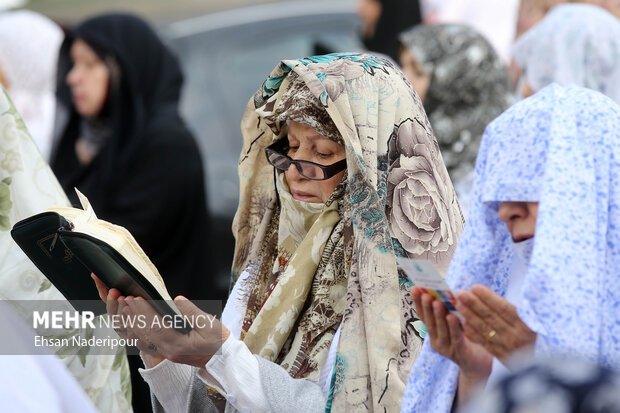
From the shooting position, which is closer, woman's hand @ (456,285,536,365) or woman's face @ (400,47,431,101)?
woman's hand @ (456,285,536,365)

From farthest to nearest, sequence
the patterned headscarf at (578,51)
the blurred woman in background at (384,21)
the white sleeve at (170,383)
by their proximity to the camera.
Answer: the blurred woman in background at (384,21) → the patterned headscarf at (578,51) → the white sleeve at (170,383)

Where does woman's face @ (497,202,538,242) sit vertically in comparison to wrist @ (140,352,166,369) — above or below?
above

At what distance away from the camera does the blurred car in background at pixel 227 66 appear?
17.4ft

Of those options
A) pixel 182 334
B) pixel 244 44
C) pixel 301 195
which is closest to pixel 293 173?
pixel 301 195

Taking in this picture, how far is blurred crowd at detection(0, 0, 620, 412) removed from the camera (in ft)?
5.77

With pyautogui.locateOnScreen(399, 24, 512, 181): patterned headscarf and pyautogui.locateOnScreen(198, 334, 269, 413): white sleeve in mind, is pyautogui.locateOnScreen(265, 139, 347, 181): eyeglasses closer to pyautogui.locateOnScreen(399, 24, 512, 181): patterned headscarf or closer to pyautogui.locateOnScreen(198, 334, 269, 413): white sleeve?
pyautogui.locateOnScreen(198, 334, 269, 413): white sleeve

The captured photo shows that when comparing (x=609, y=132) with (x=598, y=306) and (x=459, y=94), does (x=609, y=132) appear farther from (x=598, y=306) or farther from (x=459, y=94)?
(x=459, y=94)

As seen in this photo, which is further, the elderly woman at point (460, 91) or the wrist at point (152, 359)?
the elderly woman at point (460, 91)

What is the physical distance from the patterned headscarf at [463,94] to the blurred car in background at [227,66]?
1.31 m

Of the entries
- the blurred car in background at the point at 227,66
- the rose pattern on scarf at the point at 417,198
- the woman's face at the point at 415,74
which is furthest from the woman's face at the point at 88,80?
the rose pattern on scarf at the point at 417,198

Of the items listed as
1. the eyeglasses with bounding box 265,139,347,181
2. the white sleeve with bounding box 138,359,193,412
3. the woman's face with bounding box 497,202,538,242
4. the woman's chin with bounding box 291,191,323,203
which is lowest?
the white sleeve with bounding box 138,359,193,412

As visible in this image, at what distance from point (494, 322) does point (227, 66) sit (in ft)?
13.3

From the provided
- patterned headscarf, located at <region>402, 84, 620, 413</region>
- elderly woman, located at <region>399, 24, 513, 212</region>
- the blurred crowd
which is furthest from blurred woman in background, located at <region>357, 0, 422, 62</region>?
patterned headscarf, located at <region>402, 84, 620, 413</region>

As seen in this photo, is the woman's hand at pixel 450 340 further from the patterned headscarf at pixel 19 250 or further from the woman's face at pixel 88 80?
the woman's face at pixel 88 80
